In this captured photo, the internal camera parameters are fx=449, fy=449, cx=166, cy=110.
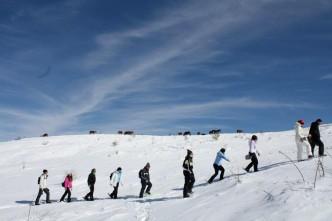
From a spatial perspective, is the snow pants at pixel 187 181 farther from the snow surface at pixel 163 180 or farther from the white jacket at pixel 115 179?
the white jacket at pixel 115 179

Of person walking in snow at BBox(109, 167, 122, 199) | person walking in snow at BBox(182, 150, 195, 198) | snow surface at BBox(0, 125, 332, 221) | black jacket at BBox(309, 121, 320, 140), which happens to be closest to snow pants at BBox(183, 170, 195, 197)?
person walking in snow at BBox(182, 150, 195, 198)

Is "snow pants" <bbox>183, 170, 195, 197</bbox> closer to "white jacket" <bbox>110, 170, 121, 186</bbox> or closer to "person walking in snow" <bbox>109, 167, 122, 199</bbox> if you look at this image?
"person walking in snow" <bbox>109, 167, 122, 199</bbox>

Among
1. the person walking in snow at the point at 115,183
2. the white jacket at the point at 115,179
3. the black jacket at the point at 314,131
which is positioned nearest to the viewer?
the black jacket at the point at 314,131

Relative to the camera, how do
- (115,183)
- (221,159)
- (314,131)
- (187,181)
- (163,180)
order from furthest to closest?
1. (163,180)
2. (115,183)
3. (221,159)
4. (314,131)
5. (187,181)

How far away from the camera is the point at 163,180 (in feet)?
73.2

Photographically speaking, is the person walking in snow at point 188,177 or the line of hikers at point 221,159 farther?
the line of hikers at point 221,159

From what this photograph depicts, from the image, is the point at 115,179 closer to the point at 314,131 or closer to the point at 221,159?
the point at 221,159

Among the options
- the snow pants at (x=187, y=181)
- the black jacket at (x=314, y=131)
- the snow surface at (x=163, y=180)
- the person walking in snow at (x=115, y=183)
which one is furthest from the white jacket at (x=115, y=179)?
the black jacket at (x=314, y=131)

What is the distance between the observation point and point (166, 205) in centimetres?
1470

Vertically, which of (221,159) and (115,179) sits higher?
(221,159)

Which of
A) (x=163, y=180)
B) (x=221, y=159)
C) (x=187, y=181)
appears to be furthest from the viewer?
(x=163, y=180)

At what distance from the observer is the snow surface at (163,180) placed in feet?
35.2

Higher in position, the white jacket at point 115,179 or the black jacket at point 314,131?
the black jacket at point 314,131

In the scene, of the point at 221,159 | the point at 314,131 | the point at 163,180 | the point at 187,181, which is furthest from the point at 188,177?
the point at 163,180
